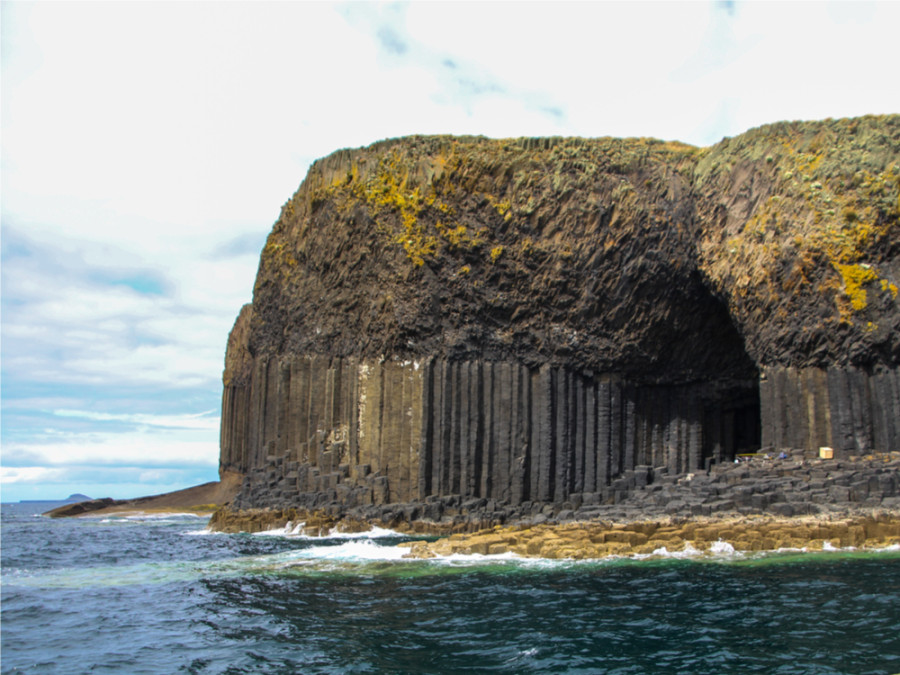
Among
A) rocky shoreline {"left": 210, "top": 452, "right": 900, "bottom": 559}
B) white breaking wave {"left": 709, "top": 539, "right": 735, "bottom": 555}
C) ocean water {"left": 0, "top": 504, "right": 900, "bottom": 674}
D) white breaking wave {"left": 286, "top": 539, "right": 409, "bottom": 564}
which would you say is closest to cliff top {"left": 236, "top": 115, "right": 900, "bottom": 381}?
rocky shoreline {"left": 210, "top": 452, "right": 900, "bottom": 559}

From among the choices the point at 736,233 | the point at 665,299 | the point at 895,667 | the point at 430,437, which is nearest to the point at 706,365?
the point at 665,299

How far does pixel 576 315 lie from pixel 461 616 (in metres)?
22.0

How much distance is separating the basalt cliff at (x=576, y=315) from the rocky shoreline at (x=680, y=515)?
39 cm

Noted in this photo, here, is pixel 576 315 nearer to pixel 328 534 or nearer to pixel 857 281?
pixel 857 281

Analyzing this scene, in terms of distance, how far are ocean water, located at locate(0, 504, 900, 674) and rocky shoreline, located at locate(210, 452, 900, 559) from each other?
111 cm

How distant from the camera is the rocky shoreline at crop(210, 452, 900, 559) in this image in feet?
71.3

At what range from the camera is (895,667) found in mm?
10266

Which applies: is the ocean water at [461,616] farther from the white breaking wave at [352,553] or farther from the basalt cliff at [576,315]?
the basalt cliff at [576,315]

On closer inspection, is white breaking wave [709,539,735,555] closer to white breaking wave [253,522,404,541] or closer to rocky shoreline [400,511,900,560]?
rocky shoreline [400,511,900,560]

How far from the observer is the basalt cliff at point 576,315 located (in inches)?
1190

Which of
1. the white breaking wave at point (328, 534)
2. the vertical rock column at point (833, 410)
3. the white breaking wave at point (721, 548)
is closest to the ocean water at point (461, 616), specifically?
the white breaking wave at point (721, 548)

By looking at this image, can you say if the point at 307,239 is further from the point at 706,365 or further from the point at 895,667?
the point at 895,667

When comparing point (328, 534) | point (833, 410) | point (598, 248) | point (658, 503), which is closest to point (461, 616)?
point (658, 503)

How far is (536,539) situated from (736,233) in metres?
17.6
